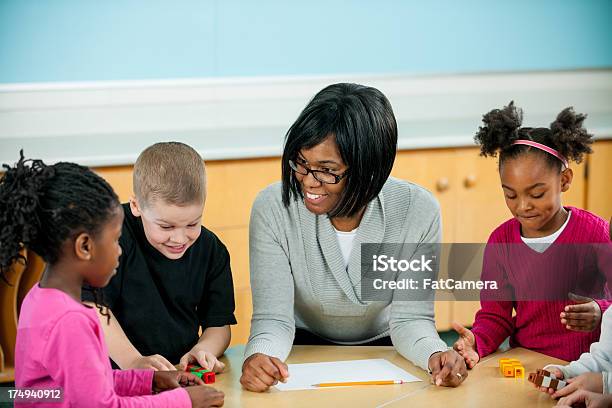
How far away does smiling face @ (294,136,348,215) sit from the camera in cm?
190

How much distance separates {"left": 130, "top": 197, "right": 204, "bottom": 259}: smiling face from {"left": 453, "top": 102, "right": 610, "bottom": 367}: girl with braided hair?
2.18 ft

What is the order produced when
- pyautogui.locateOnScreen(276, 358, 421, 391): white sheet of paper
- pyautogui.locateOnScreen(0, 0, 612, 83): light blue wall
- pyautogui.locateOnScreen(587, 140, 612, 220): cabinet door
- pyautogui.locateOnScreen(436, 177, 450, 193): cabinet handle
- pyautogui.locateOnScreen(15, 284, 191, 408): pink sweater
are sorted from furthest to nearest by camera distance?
pyautogui.locateOnScreen(587, 140, 612, 220): cabinet door, pyautogui.locateOnScreen(436, 177, 450, 193): cabinet handle, pyautogui.locateOnScreen(0, 0, 612, 83): light blue wall, pyautogui.locateOnScreen(276, 358, 421, 391): white sheet of paper, pyautogui.locateOnScreen(15, 284, 191, 408): pink sweater

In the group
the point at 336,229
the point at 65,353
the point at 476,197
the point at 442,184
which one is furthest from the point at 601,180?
the point at 65,353

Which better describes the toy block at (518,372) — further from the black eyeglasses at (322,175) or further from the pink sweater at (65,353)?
the pink sweater at (65,353)

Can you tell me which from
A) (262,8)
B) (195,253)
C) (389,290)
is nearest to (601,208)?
(262,8)

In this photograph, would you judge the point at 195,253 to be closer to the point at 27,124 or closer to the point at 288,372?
the point at 288,372

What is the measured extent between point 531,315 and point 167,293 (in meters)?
0.83

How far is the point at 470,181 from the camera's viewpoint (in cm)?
356

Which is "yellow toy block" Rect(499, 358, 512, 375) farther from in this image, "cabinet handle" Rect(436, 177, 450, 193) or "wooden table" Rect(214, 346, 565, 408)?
"cabinet handle" Rect(436, 177, 450, 193)

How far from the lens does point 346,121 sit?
1.91 meters

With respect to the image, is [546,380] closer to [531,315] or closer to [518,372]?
[518,372]

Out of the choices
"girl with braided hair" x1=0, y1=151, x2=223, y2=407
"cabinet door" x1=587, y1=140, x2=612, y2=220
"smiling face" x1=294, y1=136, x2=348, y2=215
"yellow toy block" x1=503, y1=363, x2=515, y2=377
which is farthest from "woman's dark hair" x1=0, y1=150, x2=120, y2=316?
"cabinet door" x1=587, y1=140, x2=612, y2=220

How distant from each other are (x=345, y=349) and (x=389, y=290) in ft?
0.68

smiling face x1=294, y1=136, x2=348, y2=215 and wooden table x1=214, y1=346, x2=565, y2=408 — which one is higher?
smiling face x1=294, y1=136, x2=348, y2=215
